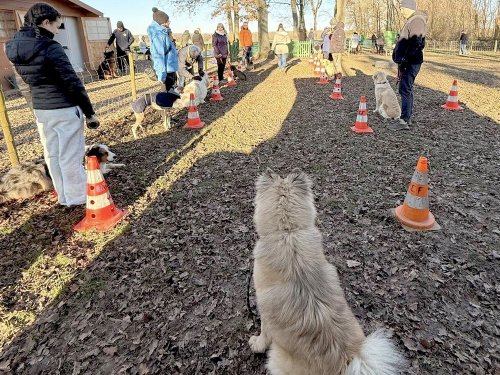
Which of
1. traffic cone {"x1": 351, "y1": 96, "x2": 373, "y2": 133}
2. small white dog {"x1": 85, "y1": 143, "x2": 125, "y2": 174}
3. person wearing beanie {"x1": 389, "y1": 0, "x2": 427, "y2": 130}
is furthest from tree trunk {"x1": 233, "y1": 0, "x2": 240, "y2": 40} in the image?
small white dog {"x1": 85, "y1": 143, "x2": 125, "y2": 174}

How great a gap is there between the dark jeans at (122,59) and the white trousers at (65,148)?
526 inches

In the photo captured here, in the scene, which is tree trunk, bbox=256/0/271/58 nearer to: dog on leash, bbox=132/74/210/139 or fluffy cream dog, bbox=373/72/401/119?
dog on leash, bbox=132/74/210/139

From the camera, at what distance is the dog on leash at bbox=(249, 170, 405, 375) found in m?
1.71

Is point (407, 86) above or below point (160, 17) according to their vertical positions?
below

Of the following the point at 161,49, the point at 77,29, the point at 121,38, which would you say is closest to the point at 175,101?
the point at 161,49

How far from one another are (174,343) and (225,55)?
41.1 feet

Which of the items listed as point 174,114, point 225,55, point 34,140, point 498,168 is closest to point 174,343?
point 498,168

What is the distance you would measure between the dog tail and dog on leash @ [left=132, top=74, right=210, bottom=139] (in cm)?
670

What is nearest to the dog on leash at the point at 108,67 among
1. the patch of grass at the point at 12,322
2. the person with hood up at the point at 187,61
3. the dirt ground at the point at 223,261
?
the person with hood up at the point at 187,61

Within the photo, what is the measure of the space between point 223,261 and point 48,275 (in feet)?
5.81

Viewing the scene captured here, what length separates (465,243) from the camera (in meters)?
3.53

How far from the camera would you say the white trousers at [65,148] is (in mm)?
3805

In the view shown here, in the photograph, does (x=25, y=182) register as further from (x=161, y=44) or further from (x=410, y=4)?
(x=410, y=4)

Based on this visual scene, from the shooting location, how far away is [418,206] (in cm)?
379
